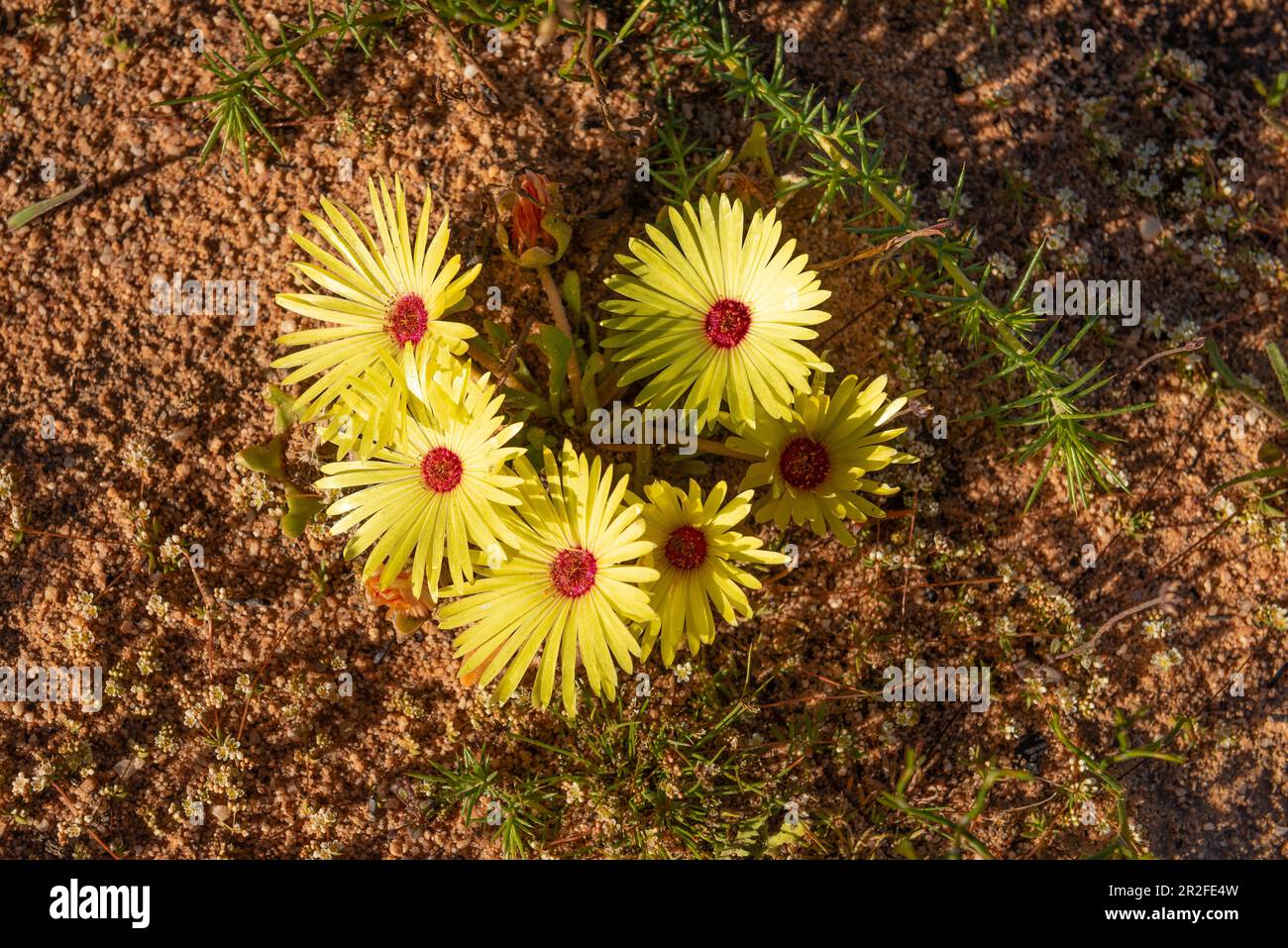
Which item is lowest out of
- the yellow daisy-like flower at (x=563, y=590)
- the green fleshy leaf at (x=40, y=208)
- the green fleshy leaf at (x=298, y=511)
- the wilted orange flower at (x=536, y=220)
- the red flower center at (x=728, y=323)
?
the yellow daisy-like flower at (x=563, y=590)

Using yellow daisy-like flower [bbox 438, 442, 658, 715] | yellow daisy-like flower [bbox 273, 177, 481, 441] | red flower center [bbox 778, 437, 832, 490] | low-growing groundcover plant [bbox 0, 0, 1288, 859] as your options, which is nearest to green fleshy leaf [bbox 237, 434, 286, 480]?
low-growing groundcover plant [bbox 0, 0, 1288, 859]

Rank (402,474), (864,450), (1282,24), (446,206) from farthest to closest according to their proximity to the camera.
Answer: (1282,24) < (446,206) < (864,450) < (402,474)

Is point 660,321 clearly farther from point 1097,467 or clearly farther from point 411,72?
point 1097,467

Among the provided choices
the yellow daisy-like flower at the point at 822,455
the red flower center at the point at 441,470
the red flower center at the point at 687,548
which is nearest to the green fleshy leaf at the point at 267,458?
the red flower center at the point at 441,470

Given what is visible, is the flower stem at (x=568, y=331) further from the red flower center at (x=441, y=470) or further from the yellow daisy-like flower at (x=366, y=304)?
the red flower center at (x=441, y=470)

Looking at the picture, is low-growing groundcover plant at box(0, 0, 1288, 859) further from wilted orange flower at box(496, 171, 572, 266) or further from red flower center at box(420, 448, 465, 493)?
red flower center at box(420, 448, 465, 493)

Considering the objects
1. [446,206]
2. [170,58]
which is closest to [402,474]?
[446,206]

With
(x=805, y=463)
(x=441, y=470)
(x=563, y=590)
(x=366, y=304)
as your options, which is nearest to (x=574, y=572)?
(x=563, y=590)
